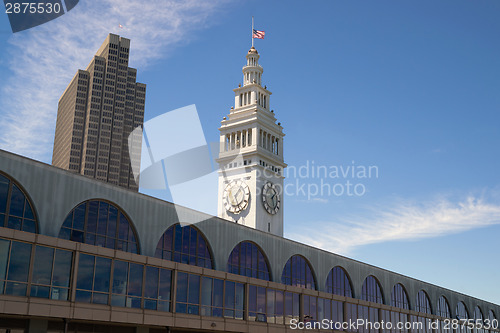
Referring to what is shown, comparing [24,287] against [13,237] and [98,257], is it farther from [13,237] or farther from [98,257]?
[98,257]

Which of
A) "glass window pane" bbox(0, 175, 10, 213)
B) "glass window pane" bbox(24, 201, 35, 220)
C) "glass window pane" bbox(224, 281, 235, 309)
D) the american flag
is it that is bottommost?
"glass window pane" bbox(224, 281, 235, 309)

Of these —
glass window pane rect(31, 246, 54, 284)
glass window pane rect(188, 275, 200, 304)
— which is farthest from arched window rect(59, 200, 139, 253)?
glass window pane rect(188, 275, 200, 304)

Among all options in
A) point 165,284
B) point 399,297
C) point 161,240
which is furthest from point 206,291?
point 399,297

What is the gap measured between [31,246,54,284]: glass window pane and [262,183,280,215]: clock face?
7318cm

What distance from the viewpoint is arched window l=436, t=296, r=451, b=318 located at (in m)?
85.5

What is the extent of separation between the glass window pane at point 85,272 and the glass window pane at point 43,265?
2.02 m

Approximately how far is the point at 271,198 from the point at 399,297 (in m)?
38.4

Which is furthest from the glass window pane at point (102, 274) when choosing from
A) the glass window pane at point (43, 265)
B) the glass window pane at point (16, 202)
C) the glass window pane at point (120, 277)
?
the glass window pane at point (16, 202)

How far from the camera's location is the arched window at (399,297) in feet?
245

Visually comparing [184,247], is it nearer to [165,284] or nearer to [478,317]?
[165,284]

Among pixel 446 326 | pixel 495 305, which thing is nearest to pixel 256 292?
pixel 446 326

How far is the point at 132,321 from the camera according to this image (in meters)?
39.1

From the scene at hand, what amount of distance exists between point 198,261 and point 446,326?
52707 mm

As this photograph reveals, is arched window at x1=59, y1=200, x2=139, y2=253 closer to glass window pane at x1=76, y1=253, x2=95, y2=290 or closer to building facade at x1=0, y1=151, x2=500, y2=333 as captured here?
building facade at x1=0, y1=151, x2=500, y2=333
